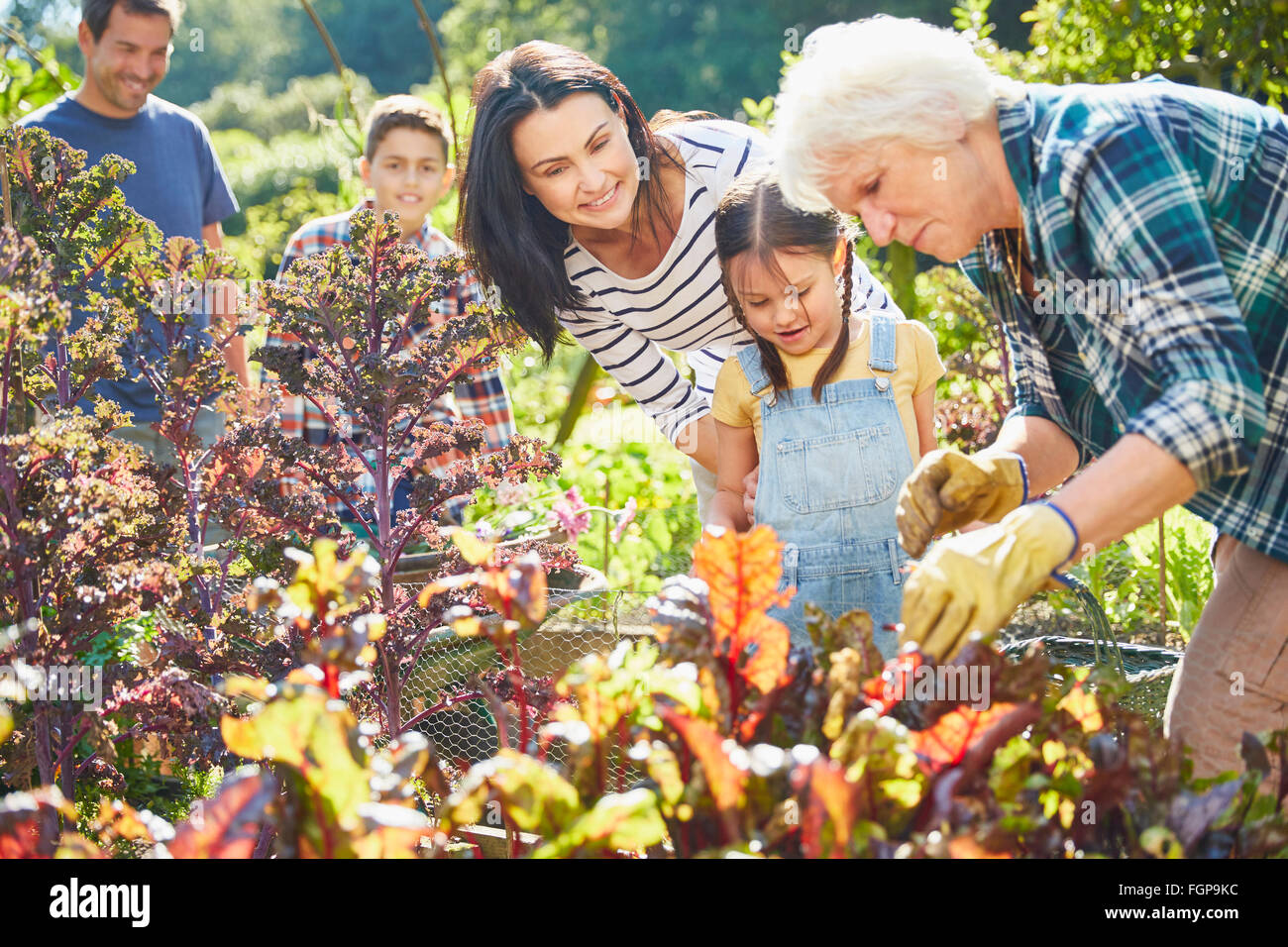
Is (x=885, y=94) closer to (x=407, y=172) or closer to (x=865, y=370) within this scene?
(x=865, y=370)

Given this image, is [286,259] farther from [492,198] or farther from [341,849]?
[341,849]

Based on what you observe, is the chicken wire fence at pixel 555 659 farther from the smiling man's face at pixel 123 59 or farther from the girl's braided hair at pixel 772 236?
the smiling man's face at pixel 123 59

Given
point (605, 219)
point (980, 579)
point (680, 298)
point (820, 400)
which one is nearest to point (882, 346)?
point (820, 400)

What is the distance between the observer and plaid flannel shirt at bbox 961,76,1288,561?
3.79ft

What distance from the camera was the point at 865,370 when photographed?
213 cm

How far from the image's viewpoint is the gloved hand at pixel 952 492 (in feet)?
4.44

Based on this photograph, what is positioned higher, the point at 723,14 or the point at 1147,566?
the point at 723,14

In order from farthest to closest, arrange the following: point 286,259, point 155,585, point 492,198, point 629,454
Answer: point 629,454
point 286,259
point 492,198
point 155,585

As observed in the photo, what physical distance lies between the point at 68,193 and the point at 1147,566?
3.41 meters

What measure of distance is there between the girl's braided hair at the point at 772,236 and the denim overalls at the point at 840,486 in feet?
0.14

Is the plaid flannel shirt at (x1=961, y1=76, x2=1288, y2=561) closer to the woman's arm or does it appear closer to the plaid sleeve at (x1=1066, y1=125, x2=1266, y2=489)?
the plaid sleeve at (x1=1066, y1=125, x2=1266, y2=489)

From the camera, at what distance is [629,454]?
179 inches
